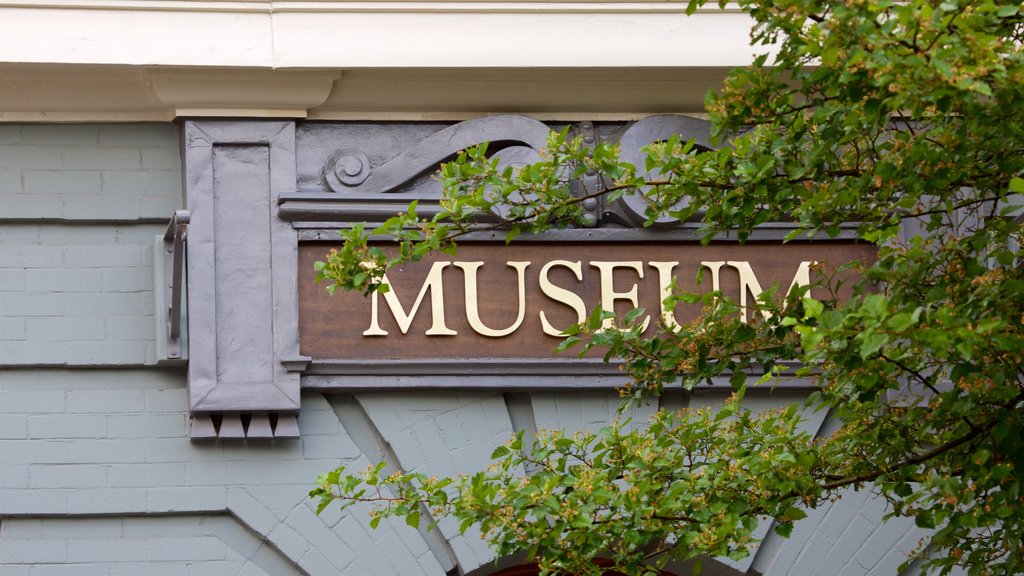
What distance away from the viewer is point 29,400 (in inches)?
285

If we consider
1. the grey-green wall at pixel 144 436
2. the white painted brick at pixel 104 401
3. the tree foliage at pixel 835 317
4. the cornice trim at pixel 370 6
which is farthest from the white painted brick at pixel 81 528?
the cornice trim at pixel 370 6

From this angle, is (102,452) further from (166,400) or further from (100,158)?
(100,158)

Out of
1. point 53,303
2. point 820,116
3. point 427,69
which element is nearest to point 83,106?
point 53,303

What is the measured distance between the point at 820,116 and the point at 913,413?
1.05 meters

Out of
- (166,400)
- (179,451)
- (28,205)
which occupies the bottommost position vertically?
(179,451)

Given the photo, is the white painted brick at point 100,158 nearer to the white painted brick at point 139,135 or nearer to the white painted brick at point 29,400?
the white painted brick at point 139,135

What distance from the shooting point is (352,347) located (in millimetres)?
7426

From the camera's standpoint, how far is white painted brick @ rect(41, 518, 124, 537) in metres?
7.13

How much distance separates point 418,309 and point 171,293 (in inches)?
44.8

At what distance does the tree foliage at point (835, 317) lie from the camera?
14.9 ft

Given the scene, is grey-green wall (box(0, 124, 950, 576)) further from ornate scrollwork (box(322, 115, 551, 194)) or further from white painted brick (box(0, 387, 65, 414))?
ornate scrollwork (box(322, 115, 551, 194))

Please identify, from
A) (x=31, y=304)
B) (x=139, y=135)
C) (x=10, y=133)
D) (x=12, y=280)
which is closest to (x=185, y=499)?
(x=31, y=304)

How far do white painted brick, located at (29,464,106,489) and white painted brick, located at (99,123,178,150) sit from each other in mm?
1549

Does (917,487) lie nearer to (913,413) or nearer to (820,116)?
(913,413)
